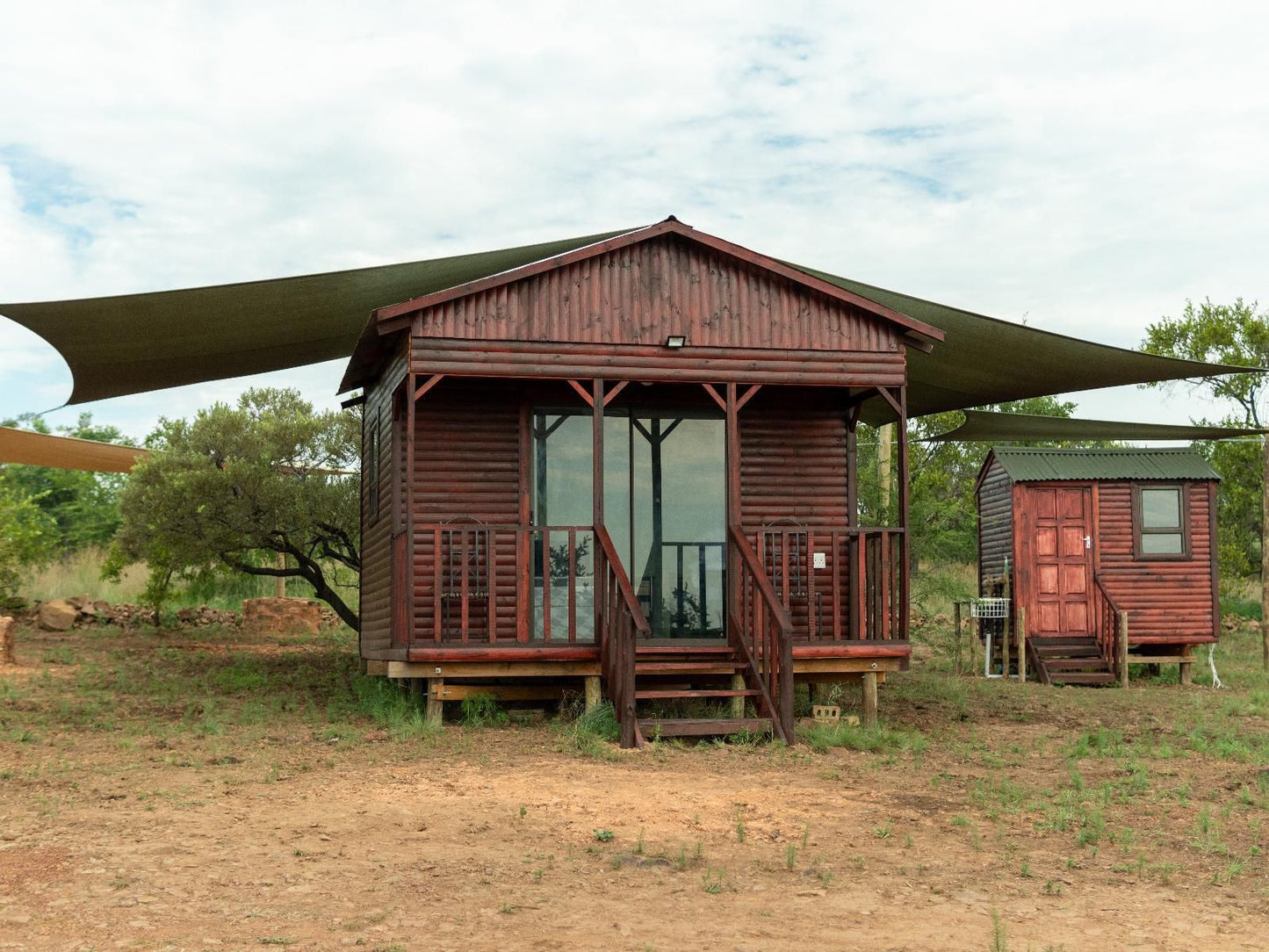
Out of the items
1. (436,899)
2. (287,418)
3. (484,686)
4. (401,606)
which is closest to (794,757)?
(484,686)

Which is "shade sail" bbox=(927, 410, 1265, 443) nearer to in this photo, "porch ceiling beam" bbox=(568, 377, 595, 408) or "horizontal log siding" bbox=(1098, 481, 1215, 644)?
Result: "horizontal log siding" bbox=(1098, 481, 1215, 644)

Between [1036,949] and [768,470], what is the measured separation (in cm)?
756

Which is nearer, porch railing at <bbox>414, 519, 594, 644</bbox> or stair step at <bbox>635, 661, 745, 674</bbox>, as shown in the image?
stair step at <bbox>635, 661, 745, 674</bbox>

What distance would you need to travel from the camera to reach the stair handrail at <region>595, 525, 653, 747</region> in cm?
976

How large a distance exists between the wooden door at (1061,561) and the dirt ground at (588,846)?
8.49 m

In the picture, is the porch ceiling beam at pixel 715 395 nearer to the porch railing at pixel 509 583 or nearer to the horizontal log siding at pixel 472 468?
the porch railing at pixel 509 583

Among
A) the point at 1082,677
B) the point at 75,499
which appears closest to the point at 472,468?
the point at 1082,677

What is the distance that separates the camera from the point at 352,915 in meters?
5.32

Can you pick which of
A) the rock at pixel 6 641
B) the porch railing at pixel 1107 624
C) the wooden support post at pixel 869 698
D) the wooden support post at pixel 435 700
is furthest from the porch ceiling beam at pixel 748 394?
the rock at pixel 6 641

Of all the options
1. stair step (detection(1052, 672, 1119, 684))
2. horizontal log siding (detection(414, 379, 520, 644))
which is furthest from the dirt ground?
stair step (detection(1052, 672, 1119, 684))

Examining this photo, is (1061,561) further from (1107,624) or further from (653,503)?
(653,503)

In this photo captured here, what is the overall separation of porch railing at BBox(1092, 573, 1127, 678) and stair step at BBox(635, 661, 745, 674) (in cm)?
900

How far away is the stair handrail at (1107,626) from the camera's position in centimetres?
1808

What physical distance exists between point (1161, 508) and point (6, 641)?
14.9m
